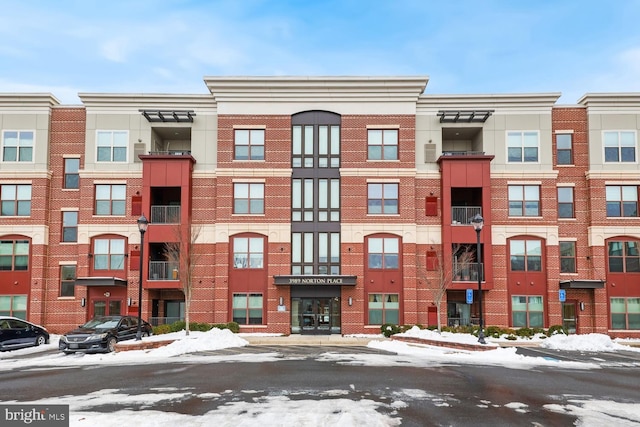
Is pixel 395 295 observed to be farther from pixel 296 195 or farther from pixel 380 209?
pixel 296 195

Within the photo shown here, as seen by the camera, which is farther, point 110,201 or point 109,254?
point 110,201

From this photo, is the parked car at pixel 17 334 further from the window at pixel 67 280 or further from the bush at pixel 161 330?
the window at pixel 67 280

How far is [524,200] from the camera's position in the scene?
34281 millimetres

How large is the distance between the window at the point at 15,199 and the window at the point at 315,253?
15742 mm

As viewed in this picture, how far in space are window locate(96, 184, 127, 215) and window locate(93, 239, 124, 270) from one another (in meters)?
1.75

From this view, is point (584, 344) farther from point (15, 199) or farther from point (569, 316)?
point (15, 199)

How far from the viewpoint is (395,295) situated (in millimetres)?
33531

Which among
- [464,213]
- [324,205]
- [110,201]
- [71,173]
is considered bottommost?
[464,213]

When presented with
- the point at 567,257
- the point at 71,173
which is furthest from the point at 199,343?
the point at 567,257

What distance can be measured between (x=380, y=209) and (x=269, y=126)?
811cm

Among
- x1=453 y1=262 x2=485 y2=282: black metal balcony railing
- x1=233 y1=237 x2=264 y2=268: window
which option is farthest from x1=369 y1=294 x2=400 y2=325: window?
x1=233 y1=237 x2=264 y2=268: window

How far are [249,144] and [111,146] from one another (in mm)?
8176

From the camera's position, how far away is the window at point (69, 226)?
34844 millimetres

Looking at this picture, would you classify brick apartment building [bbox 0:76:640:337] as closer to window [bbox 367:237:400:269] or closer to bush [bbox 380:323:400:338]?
window [bbox 367:237:400:269]
